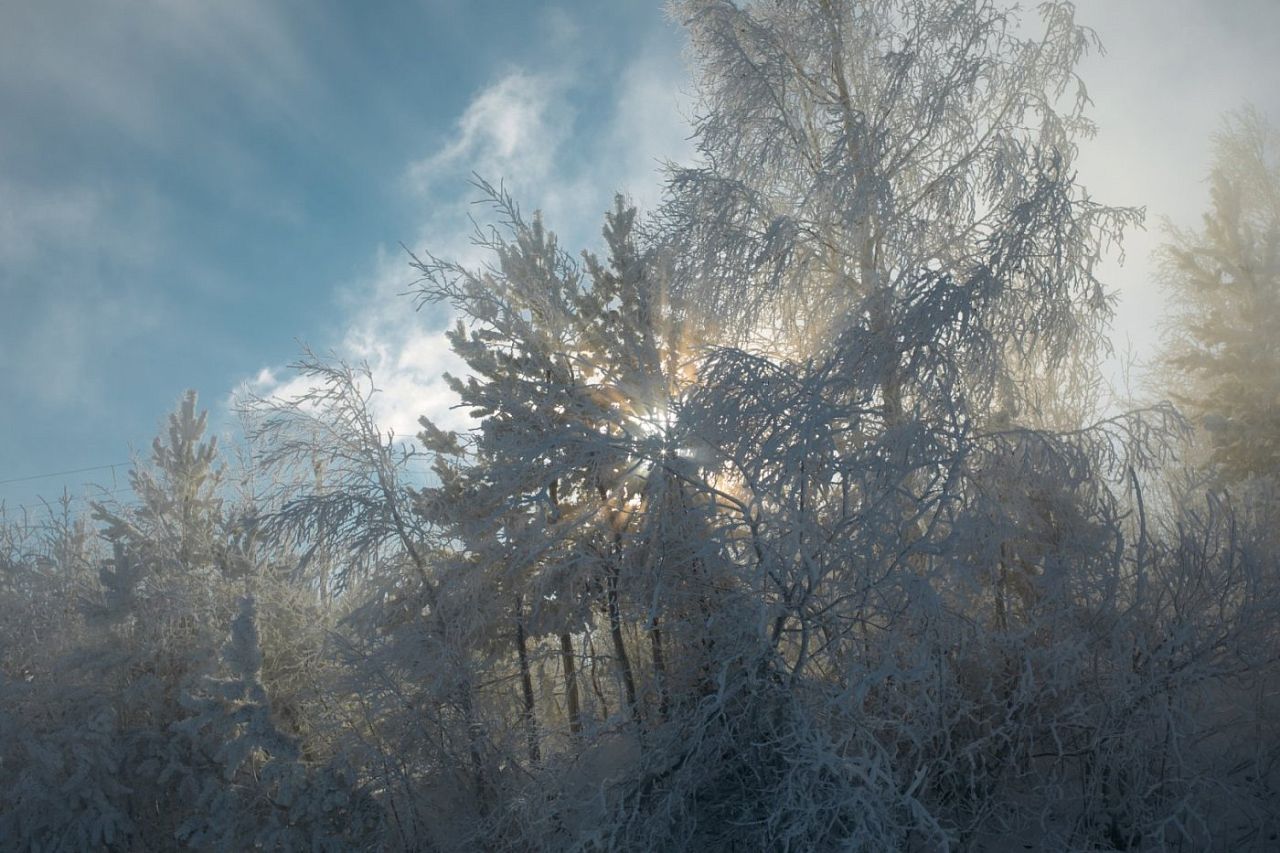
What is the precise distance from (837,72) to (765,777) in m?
7.44

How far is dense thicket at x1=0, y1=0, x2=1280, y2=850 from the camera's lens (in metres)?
5.86

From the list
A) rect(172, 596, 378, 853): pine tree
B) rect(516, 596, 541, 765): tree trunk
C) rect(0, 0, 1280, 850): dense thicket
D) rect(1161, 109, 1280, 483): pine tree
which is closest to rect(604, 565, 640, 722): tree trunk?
rect(0, 0, 1280, 850): dense thicket

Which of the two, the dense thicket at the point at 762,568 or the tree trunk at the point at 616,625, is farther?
the tree trunk at the point at 616,625

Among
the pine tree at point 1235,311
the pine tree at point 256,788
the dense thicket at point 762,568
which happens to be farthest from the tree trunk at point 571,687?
the pine tree at point 1235,311

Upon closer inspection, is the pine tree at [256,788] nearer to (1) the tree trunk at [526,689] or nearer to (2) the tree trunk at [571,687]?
(1) the tree trunk at [526,689]

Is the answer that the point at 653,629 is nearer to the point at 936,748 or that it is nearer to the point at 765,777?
the point at 765,777

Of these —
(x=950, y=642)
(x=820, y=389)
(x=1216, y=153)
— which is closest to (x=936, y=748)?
(x=950, y=642)

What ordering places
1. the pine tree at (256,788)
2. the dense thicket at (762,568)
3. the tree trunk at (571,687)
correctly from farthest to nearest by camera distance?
the pine tree at (256,788) → the tree trunk at (571,687) → the dense thicket at (762,568)

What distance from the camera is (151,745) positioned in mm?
10664

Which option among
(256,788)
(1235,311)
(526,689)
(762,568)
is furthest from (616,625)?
(1235,311)

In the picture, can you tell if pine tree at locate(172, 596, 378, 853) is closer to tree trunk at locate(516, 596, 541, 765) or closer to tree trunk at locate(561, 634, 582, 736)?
tree trunk at locate(516, 596, 541, 765)

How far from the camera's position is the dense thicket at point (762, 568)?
5.86m

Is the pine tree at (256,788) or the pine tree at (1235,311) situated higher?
the pine tree at (1235,311)

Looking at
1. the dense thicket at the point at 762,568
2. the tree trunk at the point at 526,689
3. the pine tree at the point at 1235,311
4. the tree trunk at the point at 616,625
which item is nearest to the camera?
the dense thicket at the point at 762,568
